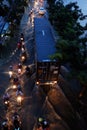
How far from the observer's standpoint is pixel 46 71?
938 inches

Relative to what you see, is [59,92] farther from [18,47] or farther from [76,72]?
[18,47]

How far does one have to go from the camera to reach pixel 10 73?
2989 cm

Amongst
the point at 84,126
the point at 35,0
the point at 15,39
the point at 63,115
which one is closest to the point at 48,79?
the point at 63,115

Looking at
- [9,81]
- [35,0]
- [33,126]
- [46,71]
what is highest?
[46,71]

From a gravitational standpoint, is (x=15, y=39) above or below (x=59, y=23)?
below

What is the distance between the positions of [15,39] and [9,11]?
4.43 meters

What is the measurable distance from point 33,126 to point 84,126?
13.9 feet

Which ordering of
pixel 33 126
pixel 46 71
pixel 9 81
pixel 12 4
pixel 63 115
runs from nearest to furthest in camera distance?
pixel 33 126 → pixel 63 115 → pixel 46 71 → pixel 9 81 → pixel 12 4

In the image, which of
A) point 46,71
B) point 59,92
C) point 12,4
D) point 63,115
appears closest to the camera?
point 63,115

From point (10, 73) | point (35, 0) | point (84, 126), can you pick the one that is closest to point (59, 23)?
point (10, 73)

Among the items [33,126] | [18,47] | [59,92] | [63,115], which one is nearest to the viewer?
[33,126]

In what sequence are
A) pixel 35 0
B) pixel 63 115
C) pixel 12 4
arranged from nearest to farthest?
pixel 63 115 → pixel 12 4 → pixel 35 0

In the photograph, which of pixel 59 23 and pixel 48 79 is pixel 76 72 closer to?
pixel 48 79

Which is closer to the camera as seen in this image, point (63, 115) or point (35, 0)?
point (63, 115)
